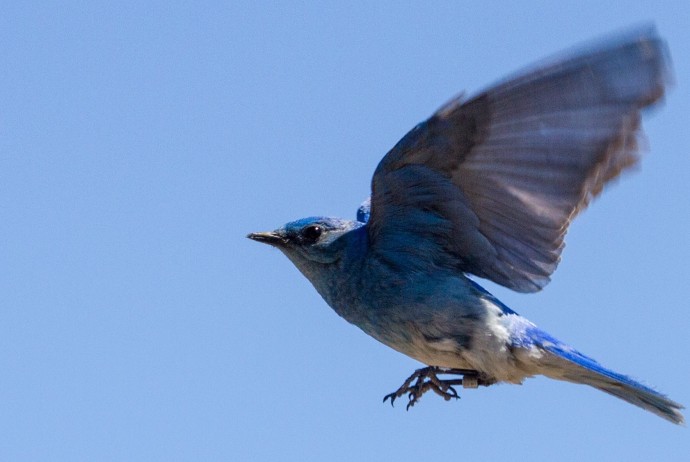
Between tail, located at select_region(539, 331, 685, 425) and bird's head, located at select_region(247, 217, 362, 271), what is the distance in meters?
1.53

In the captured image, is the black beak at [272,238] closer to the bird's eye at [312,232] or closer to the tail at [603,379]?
the bird's eye at [312,232]

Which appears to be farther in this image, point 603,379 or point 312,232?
point 312,232

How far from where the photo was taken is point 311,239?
8359 millimetres

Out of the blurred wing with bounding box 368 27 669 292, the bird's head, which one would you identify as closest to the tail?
the blurred wing with bounding box 368 27 669 292

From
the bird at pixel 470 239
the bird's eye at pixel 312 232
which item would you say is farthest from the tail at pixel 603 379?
Result: the bird's eye at pixel 312 232

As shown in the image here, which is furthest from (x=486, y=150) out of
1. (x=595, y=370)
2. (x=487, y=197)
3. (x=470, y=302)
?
(x=595, y=370)

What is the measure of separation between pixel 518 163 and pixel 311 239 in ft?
5.59

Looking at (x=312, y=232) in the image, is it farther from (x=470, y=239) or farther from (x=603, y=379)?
(x=603, y=379)

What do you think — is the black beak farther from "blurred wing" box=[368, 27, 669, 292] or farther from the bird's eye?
"blurred wing" box=[368, 27, 669, 292]

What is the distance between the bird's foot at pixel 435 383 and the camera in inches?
312

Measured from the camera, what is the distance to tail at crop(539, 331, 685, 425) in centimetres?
777

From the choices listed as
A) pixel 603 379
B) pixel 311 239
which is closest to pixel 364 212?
pixel 311 239

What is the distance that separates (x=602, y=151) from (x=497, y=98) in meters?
0.69

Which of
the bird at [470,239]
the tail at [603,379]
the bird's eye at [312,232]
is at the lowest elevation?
the tail at [603,379]
